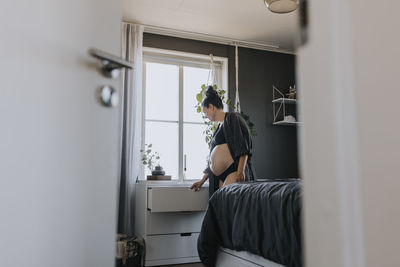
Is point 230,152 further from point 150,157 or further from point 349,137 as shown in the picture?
point 349,137

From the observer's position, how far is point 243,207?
2096 mm

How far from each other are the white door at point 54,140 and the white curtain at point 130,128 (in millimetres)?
2996

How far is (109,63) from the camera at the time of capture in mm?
781

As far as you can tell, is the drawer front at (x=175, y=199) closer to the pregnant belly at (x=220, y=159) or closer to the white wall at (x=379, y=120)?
the pregnant belly at (x=220, y=159)

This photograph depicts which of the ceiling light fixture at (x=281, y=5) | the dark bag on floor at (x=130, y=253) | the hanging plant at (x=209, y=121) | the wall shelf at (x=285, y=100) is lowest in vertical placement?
the dark bag on floor at (x=130, y=253)

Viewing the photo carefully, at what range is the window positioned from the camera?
4.18 m

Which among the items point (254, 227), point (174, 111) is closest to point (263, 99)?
point (174, 111)

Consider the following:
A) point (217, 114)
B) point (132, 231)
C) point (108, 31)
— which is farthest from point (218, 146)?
point (108, 31)

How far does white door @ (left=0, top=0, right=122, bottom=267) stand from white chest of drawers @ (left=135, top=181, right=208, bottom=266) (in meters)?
2.44

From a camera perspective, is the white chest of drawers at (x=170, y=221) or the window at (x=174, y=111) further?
the window at (x=174, y=111)

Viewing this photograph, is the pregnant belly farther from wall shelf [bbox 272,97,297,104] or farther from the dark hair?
wall shelf [bbox 272,97,297,104]

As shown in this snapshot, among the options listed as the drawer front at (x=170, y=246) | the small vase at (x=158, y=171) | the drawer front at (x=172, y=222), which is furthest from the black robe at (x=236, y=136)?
the small vase at (x=158, y=171)

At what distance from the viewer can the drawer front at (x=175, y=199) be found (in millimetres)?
3180

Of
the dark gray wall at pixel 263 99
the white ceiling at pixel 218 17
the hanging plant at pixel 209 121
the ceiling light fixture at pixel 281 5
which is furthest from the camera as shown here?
the dark gray wall at pixel 263 99
